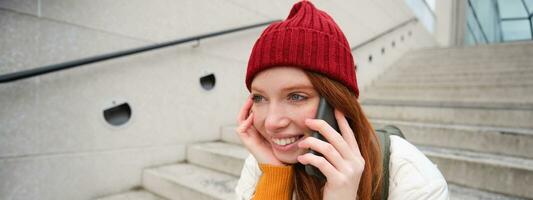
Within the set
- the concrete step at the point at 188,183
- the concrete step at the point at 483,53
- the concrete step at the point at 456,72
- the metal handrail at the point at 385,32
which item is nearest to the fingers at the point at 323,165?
the concrete step at the point at 188,183

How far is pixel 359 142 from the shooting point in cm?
83

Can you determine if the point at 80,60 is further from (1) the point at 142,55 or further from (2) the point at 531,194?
(2) the point at 531,194

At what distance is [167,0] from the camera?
2406 mm

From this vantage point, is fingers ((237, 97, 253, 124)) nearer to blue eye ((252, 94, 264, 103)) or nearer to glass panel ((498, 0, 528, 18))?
blue eye ((252, 94, 264, 103))

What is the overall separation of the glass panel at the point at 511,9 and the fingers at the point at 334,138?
14.1m

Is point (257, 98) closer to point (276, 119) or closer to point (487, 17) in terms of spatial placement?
point (276, 119)

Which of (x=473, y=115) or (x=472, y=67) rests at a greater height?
(x=472, y=67)

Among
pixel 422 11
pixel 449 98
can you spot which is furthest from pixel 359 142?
pixel 422 11

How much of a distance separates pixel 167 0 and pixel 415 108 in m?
2.35

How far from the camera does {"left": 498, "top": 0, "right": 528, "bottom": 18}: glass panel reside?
1089cm

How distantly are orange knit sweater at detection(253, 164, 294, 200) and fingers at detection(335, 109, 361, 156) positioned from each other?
203mm

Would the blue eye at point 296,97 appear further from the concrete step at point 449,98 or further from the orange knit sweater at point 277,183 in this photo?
the concrete step at point 449,98

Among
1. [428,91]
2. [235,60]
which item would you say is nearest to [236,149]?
[235,60]

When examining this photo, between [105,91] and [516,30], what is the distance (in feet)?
47.2
